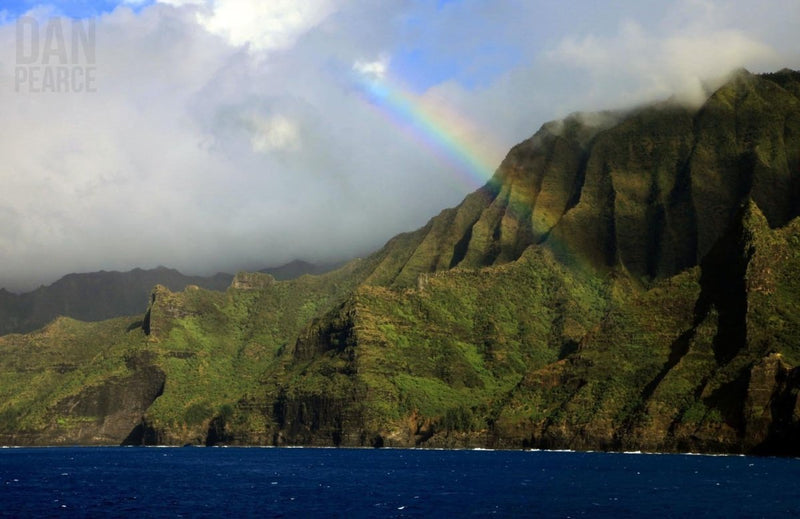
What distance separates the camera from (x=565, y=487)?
187500mm

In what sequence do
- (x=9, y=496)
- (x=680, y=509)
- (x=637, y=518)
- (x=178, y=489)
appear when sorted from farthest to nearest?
(x=178, y=489) → (x=9, y=496) → (x=680, y=509) → (x=637, y=518)

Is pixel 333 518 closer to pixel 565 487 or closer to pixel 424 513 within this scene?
pixel 424 513

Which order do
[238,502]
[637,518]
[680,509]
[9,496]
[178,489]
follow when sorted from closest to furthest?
[637,518]
[680,509]
[238,502]
[9,496]
[178,489]

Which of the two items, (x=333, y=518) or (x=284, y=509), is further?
(x=284, y=509)

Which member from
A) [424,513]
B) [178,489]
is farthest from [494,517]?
[178,489]

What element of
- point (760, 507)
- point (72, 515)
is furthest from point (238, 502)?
point (760, 507)

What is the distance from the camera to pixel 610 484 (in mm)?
193375

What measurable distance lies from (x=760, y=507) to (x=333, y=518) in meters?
60.4

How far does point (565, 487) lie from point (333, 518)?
193 feet

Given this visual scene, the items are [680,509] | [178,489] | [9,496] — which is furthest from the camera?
[178,489]

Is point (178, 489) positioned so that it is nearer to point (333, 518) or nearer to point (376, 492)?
point (376, 492)

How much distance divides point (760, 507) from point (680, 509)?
38.0ft

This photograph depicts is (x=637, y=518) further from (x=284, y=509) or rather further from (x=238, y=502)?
(x=238, y=502)

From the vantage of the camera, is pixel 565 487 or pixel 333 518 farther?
pixel 565 487
